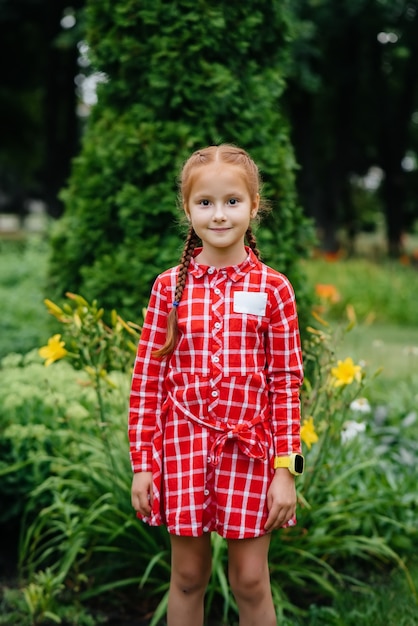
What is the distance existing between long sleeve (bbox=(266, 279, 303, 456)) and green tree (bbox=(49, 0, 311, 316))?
1522 mm

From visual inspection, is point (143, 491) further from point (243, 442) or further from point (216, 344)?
point (216, 344)

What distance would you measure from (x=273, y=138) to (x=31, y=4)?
1521 centimetres

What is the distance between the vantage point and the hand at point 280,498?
2.13m

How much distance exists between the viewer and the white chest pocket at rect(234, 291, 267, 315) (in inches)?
85.0

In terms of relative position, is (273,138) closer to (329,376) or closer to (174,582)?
(329,376)

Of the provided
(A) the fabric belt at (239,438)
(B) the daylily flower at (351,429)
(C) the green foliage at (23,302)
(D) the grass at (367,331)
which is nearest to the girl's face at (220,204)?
→ (A) the fabric belt at (239,438)

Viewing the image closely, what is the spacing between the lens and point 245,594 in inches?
87.9

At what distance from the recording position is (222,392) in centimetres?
214

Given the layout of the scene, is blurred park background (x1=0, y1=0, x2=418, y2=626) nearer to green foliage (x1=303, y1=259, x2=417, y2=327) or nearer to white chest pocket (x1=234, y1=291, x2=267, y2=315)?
white chest pocket (x1=234, y1=291, x2=267, y2=315)

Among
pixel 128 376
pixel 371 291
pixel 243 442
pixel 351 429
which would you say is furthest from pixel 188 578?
pixel 371 291

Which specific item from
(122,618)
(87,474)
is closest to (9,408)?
(87,474)

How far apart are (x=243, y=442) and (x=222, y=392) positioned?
0.14 metres

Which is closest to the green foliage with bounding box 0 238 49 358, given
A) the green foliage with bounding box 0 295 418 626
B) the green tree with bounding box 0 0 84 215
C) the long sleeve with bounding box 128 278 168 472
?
the green foliage with bounding box 0 295 418 626

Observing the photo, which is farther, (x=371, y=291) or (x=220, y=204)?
(x=371, y=291)
